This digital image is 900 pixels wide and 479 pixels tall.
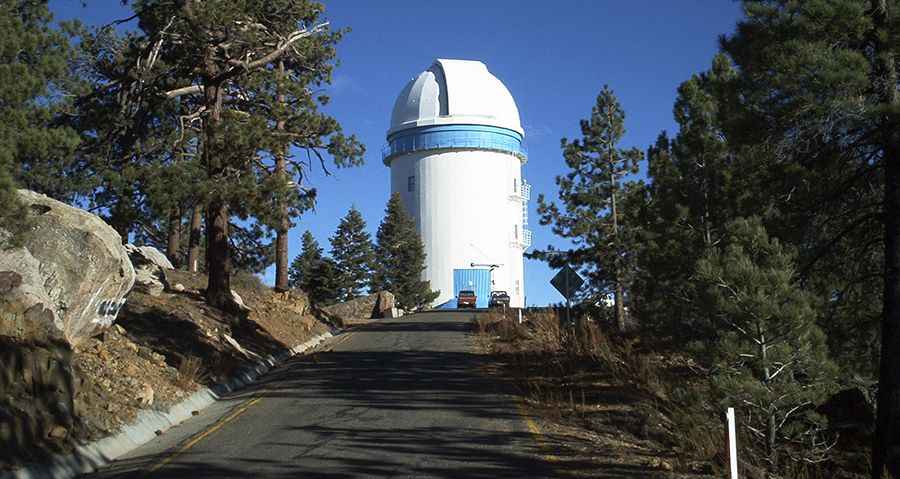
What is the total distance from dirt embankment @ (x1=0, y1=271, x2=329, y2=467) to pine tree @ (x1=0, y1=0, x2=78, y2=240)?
238 centimetres

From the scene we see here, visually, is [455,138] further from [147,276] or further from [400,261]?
[147,276]

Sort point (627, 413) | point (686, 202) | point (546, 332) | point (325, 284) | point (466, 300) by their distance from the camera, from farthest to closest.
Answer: point (466, 300)
point (325, 284)
point (546, 332)
point (686, 202)
point (627, 413)

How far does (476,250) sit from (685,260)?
3834 cm

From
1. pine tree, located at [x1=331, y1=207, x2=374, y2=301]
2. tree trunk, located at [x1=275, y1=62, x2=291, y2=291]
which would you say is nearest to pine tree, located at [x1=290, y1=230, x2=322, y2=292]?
pine tree, located at [x1=331, y1=207, x2=374, y2=301]

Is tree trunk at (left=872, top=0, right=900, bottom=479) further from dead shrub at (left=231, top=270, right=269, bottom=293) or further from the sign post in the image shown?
dead shrub at (left=231, top=270, right=269, bottom=293)

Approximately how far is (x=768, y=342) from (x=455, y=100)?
162 ft

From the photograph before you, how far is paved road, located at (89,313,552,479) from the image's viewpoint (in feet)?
29.5

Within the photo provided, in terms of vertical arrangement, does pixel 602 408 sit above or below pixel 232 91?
below

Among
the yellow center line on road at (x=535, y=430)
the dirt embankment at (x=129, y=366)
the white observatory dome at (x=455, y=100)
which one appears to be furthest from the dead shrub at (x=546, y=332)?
the white observatory dome at (x=455, y=100)

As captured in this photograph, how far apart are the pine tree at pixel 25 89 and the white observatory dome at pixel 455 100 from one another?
47.4 meters

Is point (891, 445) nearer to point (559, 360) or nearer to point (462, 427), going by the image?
point (462, 427)

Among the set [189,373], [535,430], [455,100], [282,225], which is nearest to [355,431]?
[535,430]

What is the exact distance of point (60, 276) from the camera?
12.4 metres

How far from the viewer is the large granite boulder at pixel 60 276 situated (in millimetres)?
11102
